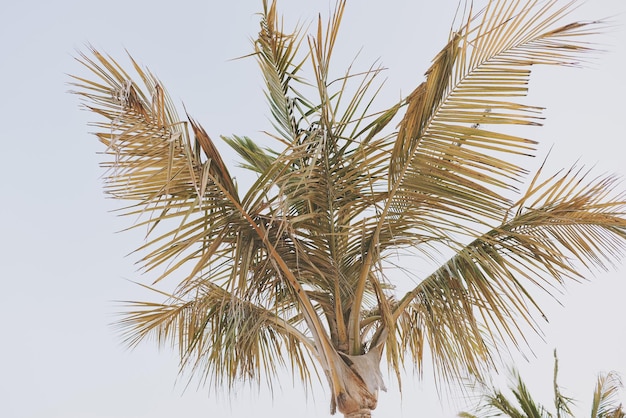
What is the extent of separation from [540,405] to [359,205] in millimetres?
4848

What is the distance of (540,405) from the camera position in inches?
296

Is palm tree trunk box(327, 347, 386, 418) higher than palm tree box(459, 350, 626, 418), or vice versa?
palm tree box(459, 350, 626, 418)

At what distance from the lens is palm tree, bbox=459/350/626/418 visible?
7430 millimetres

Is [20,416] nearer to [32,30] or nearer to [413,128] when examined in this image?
[32,30]

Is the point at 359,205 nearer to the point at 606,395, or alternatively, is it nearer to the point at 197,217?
the point at 197,217

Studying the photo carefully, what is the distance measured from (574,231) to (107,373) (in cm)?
886

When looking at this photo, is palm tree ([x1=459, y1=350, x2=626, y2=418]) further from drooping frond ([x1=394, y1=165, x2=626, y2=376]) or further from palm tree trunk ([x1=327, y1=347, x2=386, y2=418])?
palm tree trunk ([x1=327, y1=347, x2=386, y2=418])

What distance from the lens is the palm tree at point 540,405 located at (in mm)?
7430

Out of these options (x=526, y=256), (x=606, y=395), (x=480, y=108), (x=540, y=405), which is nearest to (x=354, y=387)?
(x=526, y=256)

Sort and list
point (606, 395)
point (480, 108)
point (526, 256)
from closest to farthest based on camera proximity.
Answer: point (480, 108), point (526, 256), point (606, 395)

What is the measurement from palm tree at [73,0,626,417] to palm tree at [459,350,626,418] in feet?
12.5

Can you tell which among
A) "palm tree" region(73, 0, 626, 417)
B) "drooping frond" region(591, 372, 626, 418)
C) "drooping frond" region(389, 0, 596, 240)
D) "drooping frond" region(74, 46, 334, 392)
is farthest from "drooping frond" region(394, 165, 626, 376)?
"drooping frond" region(591, 372, 626, 418)

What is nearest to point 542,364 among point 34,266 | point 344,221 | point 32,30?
point 344,221

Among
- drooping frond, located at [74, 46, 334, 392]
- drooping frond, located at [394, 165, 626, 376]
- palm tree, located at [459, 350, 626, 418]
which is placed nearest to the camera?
drooping frond, located at [74, 46, 334, 392]
